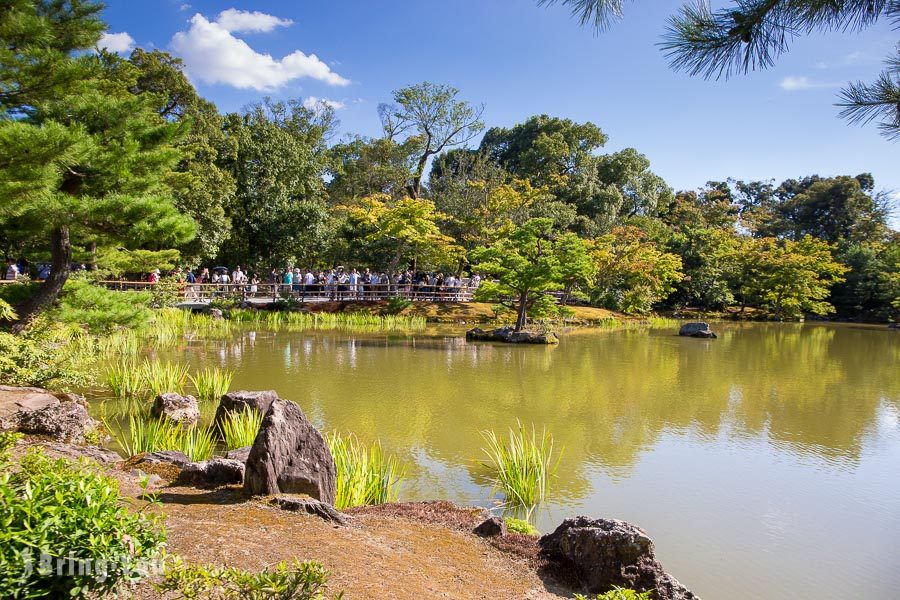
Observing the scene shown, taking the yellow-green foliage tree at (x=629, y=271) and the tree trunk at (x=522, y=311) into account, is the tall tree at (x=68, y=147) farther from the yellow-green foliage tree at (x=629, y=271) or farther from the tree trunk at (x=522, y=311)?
the yellow-green foliage tree at (x=629, y=271)

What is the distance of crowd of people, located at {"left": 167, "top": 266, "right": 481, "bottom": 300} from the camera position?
19.3 m

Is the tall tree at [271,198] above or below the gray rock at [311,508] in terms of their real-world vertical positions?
above

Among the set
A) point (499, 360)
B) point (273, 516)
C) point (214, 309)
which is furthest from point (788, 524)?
point (214, 309)

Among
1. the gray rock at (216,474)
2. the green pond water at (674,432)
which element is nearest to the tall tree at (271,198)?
the green pond water at (674,432)

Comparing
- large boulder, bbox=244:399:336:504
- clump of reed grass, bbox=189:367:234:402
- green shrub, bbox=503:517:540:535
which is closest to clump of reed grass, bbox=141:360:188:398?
clump of reed grass, bbox=189:367:234:402

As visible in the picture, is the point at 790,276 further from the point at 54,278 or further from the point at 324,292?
the point at 54,278

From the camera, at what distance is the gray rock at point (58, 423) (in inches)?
189

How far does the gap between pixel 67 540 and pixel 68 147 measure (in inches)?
177

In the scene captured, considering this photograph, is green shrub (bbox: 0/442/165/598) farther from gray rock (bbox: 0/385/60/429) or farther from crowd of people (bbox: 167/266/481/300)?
crowd of people (bbox: 167/266/481/300)

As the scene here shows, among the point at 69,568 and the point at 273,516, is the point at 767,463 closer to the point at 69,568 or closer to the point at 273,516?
the point at 273,516

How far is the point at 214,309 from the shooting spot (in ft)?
56.0

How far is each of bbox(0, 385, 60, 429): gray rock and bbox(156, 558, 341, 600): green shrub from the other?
3815mm

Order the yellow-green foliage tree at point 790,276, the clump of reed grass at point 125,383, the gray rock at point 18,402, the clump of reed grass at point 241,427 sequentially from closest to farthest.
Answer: the gray rock at point 18,402
the clump of reed grass at point 241,427
the clump of reed grass at point 125,383
the yellow-green foliage tree at point 790,276

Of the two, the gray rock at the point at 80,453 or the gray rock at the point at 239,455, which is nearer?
the gray rock at the point at 80,453
